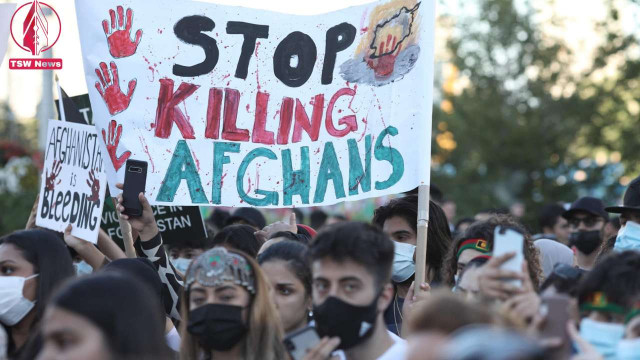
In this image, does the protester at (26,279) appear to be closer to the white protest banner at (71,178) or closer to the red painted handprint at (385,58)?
the white protest banner at (71,178)

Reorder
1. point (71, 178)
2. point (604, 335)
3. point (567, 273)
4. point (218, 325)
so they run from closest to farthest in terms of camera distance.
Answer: point (604, 335), point (567, 273), point (218, 325), point (71, 178)

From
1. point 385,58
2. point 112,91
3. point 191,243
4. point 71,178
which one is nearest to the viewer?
point 385,58

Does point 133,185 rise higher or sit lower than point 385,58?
lower

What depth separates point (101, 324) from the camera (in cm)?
342

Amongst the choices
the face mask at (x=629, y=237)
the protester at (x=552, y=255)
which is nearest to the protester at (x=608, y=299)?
the face mask at (x=629, y=237)

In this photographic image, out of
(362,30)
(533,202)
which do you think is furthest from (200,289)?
(533,202)

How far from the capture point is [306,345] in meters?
4.14

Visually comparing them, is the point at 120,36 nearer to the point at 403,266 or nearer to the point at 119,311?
the point at 403,266

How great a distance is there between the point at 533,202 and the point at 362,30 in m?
18.8

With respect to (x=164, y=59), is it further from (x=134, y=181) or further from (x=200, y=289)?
(x=200, y=289)

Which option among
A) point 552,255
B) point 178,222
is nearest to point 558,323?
point 552,255

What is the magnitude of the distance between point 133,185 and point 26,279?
104 cm

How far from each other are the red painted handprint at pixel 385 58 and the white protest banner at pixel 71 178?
193 cm

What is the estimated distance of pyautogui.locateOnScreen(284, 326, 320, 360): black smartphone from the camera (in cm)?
414
